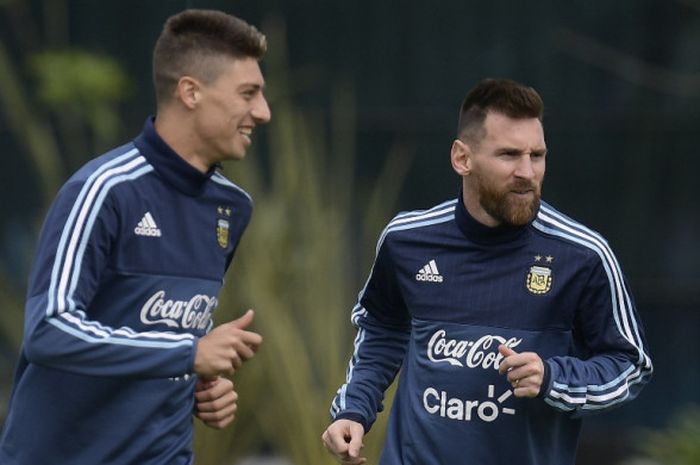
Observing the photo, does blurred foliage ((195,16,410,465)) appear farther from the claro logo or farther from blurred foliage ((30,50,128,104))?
the claro logo

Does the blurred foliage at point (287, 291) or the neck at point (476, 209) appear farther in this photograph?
the blurred foliage at point (287, 291)

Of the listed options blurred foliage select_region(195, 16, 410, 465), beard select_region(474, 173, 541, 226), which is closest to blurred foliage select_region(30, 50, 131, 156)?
blurred foliage select_region(195, 16, 410, 465)

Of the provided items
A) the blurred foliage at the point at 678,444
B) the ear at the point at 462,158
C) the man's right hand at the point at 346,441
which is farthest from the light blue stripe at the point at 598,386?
the blurred foliage at the point at 678,444

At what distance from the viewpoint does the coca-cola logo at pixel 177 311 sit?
217 inches

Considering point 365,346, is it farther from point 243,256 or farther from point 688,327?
point 688,327

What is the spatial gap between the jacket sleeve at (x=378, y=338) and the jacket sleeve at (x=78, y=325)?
77 cm

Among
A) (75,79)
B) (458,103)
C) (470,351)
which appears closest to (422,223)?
(470,351)

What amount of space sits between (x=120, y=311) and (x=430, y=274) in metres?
1.01

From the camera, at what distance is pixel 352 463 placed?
219 inches

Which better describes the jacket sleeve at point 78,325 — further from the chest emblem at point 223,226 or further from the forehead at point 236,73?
the forehead at point 236,73

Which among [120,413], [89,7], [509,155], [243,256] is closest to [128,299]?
[120,413]

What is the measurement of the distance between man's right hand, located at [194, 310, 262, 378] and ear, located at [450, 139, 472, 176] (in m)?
0.99

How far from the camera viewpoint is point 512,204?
550 cm

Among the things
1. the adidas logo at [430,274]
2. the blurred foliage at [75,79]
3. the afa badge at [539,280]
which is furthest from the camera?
the blurred foliage at [75,79]
